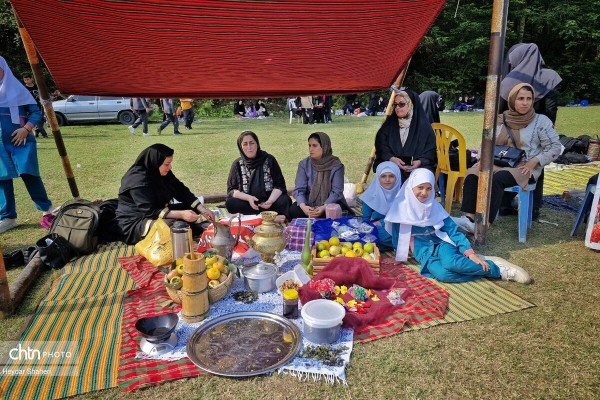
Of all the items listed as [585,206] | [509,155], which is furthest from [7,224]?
[585,206]

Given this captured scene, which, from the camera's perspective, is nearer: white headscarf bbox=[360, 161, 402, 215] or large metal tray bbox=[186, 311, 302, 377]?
large metal tray bbox=[186, 311, 302, 377]

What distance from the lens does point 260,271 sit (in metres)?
3.02

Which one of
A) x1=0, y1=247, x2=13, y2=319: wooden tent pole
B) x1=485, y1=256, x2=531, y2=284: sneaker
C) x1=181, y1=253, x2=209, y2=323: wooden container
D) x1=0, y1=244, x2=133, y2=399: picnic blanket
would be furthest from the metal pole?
x1=0, y1=247, x2=13, y2=319: wooden tent pole

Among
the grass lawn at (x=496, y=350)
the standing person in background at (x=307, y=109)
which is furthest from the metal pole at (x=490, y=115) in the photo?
the standing person in background at (x=307, y=109)

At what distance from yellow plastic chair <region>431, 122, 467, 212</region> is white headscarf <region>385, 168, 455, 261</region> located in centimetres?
143

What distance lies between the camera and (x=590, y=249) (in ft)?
12.9

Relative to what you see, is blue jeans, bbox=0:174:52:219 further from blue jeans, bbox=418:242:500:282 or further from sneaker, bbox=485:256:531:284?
sneaker, bbox=485:256:531:284

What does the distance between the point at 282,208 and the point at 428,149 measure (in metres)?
1.93

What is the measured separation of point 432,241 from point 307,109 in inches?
502

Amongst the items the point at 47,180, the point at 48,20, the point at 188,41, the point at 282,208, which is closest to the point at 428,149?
the point at 282,208

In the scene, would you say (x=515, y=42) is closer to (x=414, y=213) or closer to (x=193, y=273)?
(x=414, y=213)

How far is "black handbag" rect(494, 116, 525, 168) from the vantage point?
4355 mm

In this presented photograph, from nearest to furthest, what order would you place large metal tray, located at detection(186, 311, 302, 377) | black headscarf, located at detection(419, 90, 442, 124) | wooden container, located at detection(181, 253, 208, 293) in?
large metal tray, located at detection(186, 311, 302, 377) → wooden container, located at detection(181, 253, 208, 293) → black headscarf, located at detection(419, 90, 442, 124)

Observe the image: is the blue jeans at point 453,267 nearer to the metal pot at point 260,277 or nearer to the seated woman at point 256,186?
the metal pot at point 260,277
